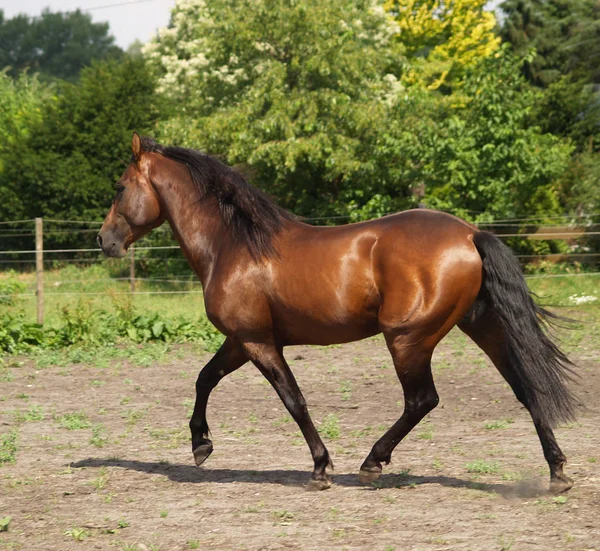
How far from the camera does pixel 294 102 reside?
18172 mm

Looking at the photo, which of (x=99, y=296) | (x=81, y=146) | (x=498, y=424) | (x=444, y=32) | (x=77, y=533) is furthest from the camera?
(x=444, y=32)

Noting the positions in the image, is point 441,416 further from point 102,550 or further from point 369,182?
point 369,182

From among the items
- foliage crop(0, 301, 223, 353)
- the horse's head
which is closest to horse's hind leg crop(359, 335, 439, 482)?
the horse's head

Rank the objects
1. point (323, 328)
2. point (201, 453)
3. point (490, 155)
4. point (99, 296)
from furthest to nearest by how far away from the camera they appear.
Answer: point (99, 296) → point (490, 155) → point (201, 453) → point (323, 328)

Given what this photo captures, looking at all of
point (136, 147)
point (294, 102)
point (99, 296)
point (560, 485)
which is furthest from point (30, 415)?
point (294, 102)

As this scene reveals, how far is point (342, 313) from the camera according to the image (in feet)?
16.4

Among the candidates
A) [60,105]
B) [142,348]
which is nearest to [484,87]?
[142,348]

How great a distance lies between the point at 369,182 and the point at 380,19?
26.8 feet

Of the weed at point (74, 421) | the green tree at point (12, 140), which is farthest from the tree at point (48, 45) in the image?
the weed at point (74, 421)

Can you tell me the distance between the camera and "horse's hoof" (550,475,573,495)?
15.3ft

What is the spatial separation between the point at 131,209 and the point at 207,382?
124cm

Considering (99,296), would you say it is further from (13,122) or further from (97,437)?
(13,122)

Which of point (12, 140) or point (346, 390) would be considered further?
point (12, 140)

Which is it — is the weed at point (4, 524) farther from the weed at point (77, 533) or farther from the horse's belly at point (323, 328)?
the horse's belly at point (323, 328)
